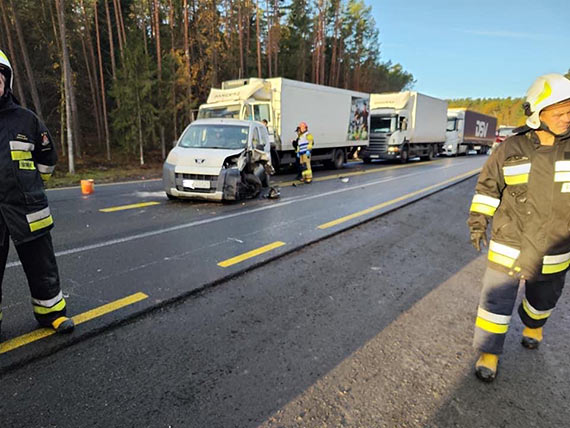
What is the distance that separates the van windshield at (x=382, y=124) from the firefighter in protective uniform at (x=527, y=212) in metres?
19.1

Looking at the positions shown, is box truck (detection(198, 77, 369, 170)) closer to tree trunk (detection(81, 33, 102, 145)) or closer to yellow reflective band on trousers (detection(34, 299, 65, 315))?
yellow reflective band on trousers (detection(34, 299, 65, 315))

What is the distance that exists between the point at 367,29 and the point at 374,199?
37.0 metres

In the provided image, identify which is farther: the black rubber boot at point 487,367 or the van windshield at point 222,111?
the van windshield at point 222,111

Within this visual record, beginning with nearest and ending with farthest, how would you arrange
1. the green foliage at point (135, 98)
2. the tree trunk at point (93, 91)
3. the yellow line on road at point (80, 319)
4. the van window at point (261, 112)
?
the yellow line on road at point (80, 319), the van window at point (261, 112), the green foliage at point (135, 98), the tree trunk at point (93, 91)

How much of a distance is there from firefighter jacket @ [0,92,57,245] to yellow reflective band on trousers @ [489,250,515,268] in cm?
324

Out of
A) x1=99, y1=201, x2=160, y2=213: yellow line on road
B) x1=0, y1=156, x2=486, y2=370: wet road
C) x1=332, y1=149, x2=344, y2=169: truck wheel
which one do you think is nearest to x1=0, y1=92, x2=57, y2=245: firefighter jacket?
x1=0, y1=156, x2=486, y2=370: wet road

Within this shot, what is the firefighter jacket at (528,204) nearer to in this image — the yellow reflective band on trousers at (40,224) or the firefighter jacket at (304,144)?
the yellow reflective band on trousers at (40,224)

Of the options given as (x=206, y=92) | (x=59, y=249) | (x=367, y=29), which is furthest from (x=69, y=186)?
(x=367, y=29)

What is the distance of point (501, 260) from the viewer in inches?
96.3

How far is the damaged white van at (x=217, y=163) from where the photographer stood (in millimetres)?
7707

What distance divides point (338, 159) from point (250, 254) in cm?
1386

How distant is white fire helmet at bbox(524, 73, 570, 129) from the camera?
2191 mm

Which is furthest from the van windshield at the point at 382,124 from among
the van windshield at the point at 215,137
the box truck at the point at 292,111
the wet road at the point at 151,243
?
the van windshield at the point at 215,137

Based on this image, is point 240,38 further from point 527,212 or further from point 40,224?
point 527,212
